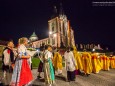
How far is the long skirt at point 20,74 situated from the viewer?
7128 millimetres

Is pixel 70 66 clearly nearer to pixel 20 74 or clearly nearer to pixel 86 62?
pixel 86 62

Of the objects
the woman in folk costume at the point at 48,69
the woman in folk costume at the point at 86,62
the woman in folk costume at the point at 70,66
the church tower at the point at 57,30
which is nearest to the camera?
the woman in folk costume at the point at 48,69

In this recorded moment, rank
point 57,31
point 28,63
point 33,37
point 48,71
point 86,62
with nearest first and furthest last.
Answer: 1. point 28,63
2. point 48,71
3. point 86,62
4. point 57,31
5. point 33,37

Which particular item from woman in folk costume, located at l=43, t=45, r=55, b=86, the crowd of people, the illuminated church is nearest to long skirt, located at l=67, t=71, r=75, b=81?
the crowd of people

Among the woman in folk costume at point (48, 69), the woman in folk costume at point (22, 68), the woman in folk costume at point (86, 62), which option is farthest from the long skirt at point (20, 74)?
the woman in folk costume at point (86, 62)

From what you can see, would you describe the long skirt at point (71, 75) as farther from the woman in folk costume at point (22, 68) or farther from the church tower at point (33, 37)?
the church tower at point (33, 37)

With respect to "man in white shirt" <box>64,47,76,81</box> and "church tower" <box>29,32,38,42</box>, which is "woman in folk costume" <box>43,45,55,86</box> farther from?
"church tower" <box>29,32,38,42</box>

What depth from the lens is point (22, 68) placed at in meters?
7.19

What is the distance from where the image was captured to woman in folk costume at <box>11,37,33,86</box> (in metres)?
7.14

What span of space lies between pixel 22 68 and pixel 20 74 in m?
0.21

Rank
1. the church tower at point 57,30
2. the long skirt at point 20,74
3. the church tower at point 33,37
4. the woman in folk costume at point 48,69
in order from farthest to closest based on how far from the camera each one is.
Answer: the church tower at point 33,37, the church tower at point 57,30, the woman in folk costume at point 48,69, the long skirt at point 20,74

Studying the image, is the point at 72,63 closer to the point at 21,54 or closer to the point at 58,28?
the point at 21,54

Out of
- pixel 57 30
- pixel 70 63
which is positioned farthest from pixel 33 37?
pixel 70 63

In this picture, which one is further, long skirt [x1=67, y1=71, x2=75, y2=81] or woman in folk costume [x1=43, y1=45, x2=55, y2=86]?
long skirt [x1=67, y1=71, x2=75, y2=81]
